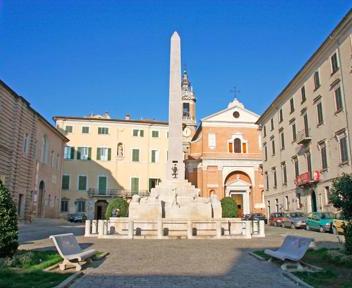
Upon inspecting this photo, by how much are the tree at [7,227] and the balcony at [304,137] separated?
2664 centimetres

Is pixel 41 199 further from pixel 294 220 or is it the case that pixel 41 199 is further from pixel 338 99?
pixel 338 99

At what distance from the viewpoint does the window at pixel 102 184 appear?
1948 inches

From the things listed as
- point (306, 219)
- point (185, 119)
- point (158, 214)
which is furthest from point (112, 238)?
point (185, 119)

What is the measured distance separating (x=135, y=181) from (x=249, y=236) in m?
34.8

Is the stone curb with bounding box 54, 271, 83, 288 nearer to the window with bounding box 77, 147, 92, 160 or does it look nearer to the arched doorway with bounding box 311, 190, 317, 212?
the arched doorway with bounding box 311, 190, 317, 212

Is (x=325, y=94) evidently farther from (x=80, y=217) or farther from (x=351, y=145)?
(x=80, y=217)

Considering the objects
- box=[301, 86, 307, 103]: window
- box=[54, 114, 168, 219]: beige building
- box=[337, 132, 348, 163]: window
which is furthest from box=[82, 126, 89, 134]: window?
box=[337, 132, 348, 163]: window

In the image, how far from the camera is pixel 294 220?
2839 centimetres

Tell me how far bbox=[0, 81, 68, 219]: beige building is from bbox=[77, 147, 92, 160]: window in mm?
6244

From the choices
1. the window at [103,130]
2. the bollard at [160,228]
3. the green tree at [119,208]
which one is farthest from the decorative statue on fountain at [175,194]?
the window at [103,130]

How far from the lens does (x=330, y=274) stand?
765 cm

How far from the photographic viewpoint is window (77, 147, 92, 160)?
5019 cm

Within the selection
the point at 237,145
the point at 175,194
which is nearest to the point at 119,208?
the point at 175,194

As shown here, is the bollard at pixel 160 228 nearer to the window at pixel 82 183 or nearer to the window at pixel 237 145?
the window at pixel 237 145
